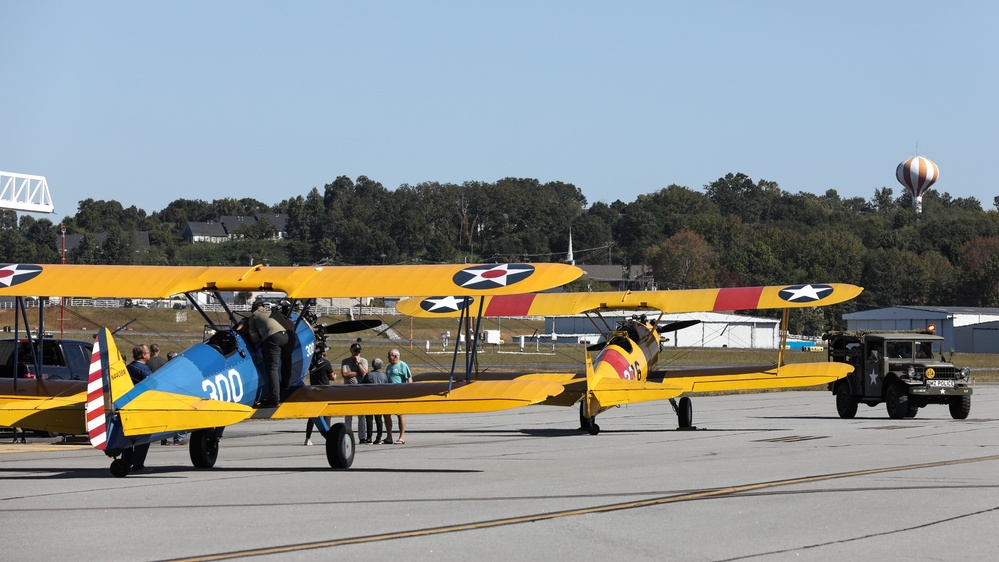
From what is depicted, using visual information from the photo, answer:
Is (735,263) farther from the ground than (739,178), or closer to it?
closer to it

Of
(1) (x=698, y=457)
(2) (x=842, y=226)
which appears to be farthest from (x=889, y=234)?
(1) (x=698, y=457)

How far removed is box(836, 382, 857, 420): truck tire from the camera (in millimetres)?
24484

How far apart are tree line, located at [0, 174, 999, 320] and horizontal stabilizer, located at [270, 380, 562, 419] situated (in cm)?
10765

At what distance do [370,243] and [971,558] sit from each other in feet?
506

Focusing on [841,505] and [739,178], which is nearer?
[841,505]

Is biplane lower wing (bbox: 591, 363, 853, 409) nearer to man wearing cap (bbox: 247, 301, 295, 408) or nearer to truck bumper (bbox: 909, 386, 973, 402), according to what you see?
truck bumper (bbox: 909, 386, 973, 402)

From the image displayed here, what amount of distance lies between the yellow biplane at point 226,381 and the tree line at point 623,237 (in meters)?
108

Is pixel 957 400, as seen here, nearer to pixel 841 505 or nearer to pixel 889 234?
pixel 841 505

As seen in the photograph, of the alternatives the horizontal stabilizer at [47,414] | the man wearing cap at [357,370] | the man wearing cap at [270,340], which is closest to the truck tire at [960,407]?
the man wearing cap at [357,370]

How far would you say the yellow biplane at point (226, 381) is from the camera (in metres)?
11.8

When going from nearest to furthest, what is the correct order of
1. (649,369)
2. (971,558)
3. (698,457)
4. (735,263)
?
(971,558) < (698,457) < (649,369) < (735,263)

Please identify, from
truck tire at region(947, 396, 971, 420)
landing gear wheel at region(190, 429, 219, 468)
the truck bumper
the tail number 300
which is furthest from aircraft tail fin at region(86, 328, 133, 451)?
truck tire at region(947, 396, 971, 420)

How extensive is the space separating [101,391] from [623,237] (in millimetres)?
166889

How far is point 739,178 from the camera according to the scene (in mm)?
198250
